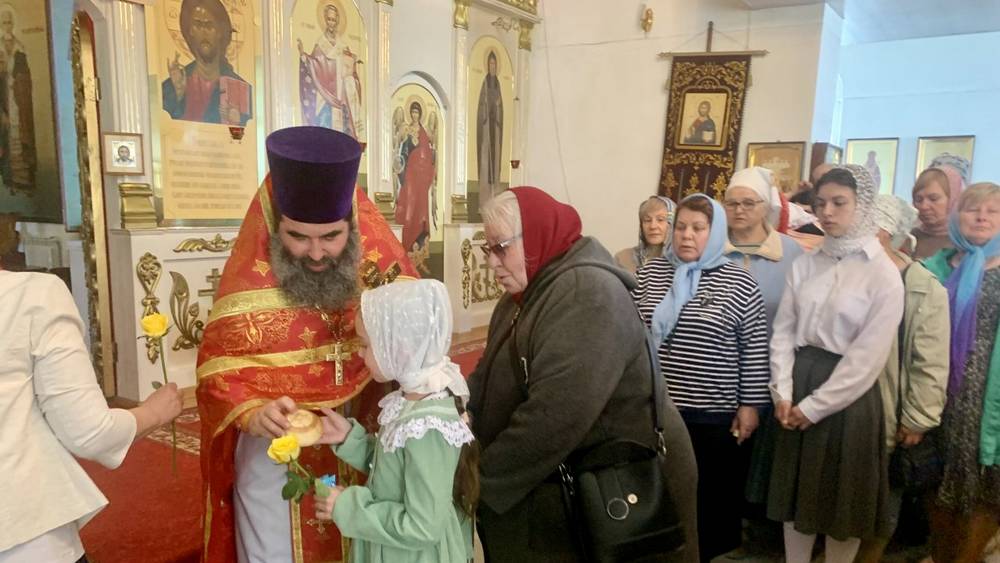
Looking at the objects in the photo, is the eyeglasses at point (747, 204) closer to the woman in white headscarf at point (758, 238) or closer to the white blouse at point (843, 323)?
the woman in white headscarf at point (758, 238)

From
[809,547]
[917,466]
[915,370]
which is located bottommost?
[809,547]

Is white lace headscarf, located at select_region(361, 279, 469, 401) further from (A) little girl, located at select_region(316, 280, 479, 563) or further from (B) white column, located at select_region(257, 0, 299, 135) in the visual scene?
(B) white column, located at select_region(257, 0, 299, 135)

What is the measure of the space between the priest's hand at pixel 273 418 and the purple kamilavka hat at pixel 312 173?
0.50 metres

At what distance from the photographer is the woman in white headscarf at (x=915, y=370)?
251cm

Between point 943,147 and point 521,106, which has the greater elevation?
point 521,106

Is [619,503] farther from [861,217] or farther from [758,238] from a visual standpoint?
[758,238]

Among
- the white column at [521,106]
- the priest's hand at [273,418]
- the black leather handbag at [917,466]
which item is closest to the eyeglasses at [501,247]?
the priest's hand at [273,418]

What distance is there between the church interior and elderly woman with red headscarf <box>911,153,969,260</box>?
5 centimetres

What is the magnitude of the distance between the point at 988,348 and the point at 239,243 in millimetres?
2781

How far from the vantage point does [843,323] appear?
245cm

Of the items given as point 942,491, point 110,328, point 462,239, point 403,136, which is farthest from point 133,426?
point 462,239

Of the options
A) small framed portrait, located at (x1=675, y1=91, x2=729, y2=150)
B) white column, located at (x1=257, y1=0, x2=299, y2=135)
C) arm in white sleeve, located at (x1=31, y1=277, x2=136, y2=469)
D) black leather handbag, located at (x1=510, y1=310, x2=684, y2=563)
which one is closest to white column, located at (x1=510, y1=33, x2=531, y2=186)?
small framed portrait, located at (x1=675, y1=91, x2=729, y2=150)

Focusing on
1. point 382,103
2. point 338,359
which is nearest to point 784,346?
point 338,359

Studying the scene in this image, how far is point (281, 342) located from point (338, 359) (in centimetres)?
16
